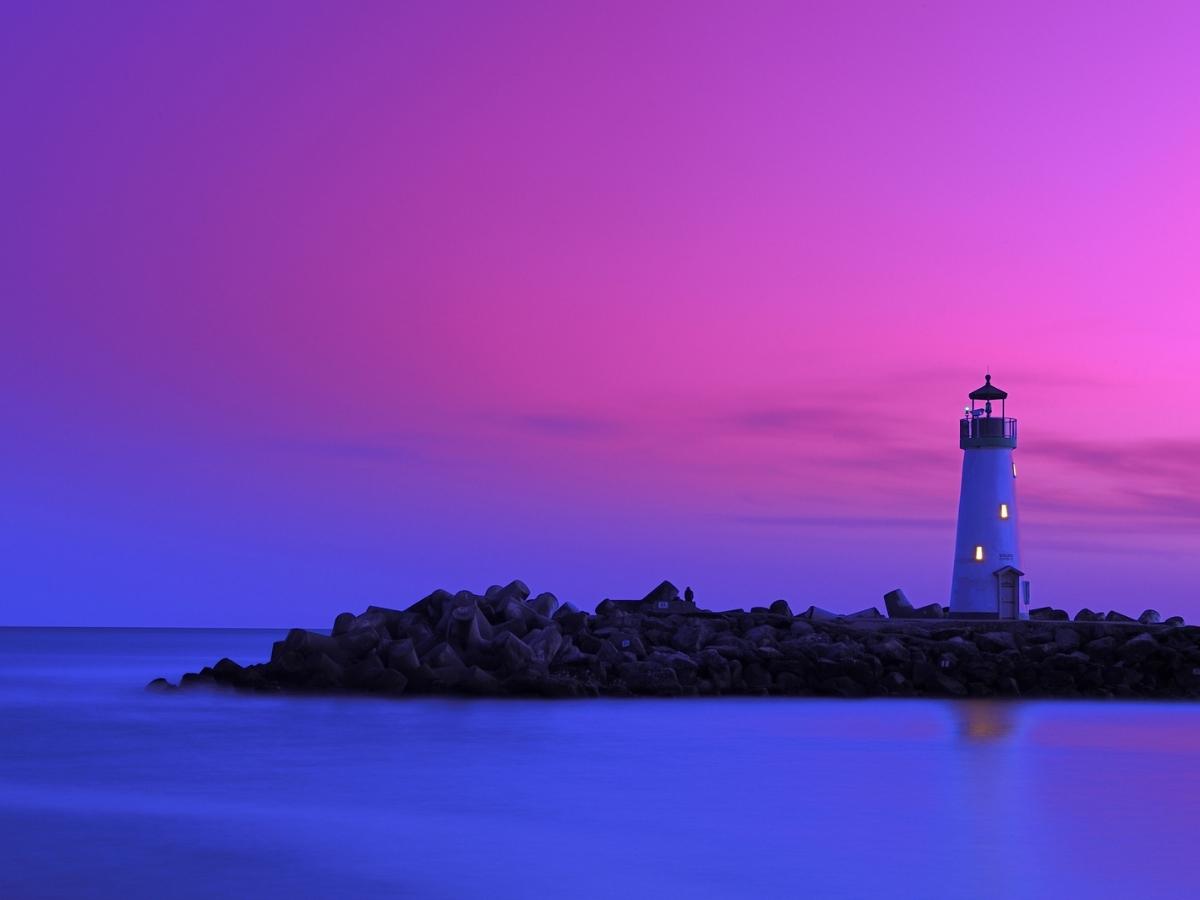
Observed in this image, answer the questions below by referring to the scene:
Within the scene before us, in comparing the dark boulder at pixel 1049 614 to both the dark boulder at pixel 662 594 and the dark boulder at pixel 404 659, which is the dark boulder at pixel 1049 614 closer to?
the dark boulder at pixel 662 594

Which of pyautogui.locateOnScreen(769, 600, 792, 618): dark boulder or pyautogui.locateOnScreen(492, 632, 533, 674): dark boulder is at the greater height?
pyautogui.locateOnScreen(769, 600, 792, 618): dark boulder

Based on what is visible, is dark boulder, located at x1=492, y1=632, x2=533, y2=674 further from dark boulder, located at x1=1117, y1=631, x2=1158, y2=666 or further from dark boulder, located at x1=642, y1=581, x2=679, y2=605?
dark boulder, located at x1=1117, y1=631, x2=1158, y2=666

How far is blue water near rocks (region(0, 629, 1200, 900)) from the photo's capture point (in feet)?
33.4

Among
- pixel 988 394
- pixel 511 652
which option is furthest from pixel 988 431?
pixel 511 652

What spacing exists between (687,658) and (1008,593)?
7002 millimetres

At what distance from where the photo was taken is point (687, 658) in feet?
73.8

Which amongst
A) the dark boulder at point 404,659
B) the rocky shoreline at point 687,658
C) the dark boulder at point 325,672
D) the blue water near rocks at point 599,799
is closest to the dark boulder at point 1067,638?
the rocky shoreline at point 687,658

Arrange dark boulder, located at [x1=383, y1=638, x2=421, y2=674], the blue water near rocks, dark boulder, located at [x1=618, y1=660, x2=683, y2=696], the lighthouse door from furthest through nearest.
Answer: the lighthouse door
dark boulder, located at [x1=618, y1=660, x2=683, y2=696]
dark boulder, located at [x1=383, y1=638, x2=421, y2=674]
the blue water near rocks

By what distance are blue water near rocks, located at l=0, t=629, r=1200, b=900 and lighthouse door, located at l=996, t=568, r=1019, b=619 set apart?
4094 millimetres

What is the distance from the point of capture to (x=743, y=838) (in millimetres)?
11664

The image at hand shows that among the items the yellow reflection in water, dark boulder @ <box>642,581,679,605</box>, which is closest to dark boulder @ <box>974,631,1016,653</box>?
the yellow reflection in water

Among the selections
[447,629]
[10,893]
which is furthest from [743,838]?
[447,629]

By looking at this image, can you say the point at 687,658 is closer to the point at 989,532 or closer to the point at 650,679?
the point at 650,679

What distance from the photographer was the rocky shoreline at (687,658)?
2203 centimetres
